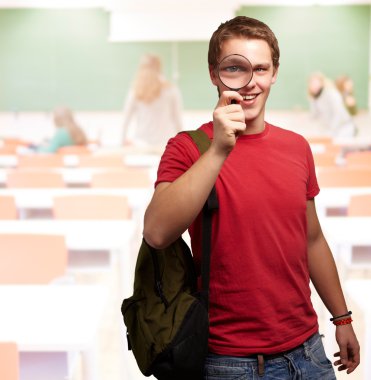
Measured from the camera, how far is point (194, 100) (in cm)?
1153

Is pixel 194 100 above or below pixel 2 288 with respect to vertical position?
above

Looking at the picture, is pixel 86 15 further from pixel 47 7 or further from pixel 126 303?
pixel 126 303

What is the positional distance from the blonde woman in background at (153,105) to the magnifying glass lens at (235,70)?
16.2 ft

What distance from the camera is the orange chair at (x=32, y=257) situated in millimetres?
2666

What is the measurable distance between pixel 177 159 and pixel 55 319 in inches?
33.5

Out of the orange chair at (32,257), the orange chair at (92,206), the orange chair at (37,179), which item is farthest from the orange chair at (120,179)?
the orange chair at (32,257)

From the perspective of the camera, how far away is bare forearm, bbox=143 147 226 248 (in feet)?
4.04

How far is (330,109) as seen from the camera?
8828 millimetres

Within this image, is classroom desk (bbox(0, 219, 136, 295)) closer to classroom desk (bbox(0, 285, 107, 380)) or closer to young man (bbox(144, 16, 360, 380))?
classroom desk (bbox(0, 285, 107, 380))

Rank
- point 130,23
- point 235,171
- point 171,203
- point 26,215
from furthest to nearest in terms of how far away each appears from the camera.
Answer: point 130,23 → point 26,215 → point 235,171 → point 171,203

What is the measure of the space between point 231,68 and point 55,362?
1.24 metres

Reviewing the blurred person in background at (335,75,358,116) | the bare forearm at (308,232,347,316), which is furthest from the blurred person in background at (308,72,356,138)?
the bare forearm at (308,232,347,316)

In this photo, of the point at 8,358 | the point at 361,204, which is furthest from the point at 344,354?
the point at 361,204

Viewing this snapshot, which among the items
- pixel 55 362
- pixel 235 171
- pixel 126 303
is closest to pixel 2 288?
pixel 55 362
